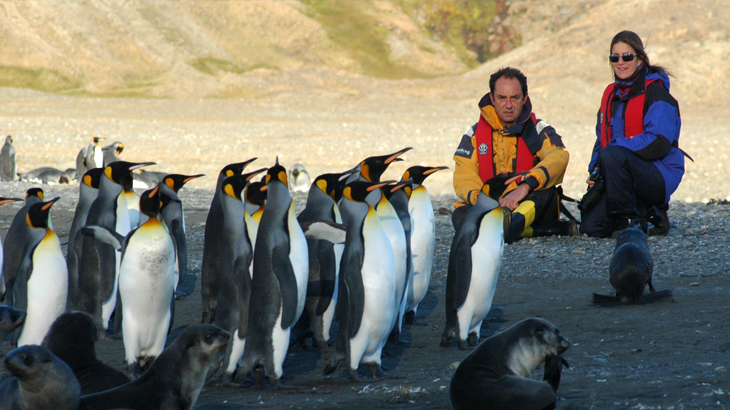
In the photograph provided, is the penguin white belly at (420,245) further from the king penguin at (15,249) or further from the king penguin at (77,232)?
the king penguin at (15,249)

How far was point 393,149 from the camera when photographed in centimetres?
1723

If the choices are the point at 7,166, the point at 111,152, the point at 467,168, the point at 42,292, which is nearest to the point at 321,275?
the point at 42,292

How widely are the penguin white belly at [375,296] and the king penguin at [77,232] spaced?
6.34 ft

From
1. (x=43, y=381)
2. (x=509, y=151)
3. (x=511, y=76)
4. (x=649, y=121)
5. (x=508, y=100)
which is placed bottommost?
(x=43, y=381)

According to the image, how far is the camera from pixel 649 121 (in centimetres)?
627

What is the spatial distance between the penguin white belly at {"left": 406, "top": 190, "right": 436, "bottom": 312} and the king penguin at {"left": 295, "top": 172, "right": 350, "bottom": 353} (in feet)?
1.81

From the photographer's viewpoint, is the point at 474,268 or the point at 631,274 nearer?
the point at 474,268

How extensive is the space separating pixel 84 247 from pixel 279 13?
58.9 meters

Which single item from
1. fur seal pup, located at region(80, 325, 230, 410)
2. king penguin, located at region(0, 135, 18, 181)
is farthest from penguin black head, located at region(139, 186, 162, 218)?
king penguin, located at region(0, 135, 18, 181)

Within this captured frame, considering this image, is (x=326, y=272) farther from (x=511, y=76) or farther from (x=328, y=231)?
(x=511, y=76)

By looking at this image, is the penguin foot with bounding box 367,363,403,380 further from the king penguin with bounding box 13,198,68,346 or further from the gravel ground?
→ the king penguin with bounding box 13,198,68,346

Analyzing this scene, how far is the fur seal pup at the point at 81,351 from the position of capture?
3418 millimetres

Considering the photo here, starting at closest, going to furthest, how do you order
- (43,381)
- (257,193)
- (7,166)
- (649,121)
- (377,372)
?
(43,381)
(377,372)
(257,193)
(649,121)
(7,166)

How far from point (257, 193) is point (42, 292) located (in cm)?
130
